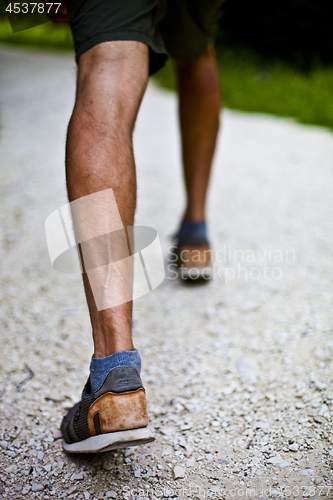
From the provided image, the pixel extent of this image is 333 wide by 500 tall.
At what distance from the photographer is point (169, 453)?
3.02ft

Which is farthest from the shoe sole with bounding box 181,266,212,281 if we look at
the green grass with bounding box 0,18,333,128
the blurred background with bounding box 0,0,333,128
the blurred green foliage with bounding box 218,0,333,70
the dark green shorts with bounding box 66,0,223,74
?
the blurred green foliage with bounding box 218,0,333,70

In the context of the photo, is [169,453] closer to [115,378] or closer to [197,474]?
[197,474]

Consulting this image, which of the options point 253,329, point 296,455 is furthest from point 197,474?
point 253,329

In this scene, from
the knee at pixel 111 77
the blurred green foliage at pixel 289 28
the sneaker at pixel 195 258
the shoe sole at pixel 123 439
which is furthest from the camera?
the blurred green foliage at pixel 289 28

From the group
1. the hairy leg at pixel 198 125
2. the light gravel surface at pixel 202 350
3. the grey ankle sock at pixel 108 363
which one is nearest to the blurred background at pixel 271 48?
the light gravel surface at pixel 202 350

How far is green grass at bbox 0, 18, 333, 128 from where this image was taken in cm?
429

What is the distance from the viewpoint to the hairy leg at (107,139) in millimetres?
794

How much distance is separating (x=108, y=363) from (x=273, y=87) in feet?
17.2

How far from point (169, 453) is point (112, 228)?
0.48 metres

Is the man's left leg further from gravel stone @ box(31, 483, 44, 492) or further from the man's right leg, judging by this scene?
gravel stone @ box(31, 483, 44, 492)

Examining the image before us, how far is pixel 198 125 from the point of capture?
163 cm

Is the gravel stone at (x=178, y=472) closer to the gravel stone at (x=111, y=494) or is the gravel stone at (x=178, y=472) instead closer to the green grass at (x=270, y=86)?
the gravel stone at (x=111, y=494)

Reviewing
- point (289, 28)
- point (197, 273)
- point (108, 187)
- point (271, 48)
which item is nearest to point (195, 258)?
point (197, 273)

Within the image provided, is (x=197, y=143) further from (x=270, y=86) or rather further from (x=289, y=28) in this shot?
(x=289, y=28)
